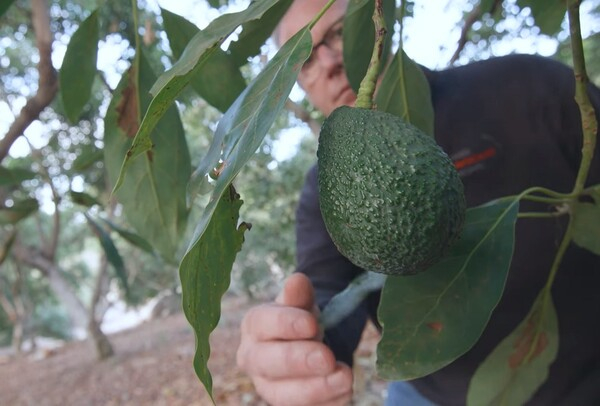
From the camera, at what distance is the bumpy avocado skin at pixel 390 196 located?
522mm

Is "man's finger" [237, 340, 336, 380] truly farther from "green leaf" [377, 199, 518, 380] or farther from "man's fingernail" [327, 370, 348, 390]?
"green leaf" [377, 199, 518, 380]

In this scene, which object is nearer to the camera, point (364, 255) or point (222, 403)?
point (364, 255)

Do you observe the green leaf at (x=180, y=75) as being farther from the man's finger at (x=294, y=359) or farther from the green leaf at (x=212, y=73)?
the man's finger at (x=294, y=359)

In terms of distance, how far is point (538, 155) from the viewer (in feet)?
4.27

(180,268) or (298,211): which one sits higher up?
(180,268)

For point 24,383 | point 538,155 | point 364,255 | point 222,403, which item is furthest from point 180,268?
point 24,383

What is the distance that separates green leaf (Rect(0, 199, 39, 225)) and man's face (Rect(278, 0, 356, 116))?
797 mm

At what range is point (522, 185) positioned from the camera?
4.30 feet

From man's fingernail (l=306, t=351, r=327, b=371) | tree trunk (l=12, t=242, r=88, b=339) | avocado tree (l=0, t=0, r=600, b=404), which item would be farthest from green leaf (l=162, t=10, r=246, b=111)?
tree trunk (l=12, t=242, r=88, b=339)

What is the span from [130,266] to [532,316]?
26.1 feet

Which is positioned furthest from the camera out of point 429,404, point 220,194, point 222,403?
point 222,403

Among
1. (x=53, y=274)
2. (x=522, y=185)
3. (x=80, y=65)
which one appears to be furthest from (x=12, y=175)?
(x=53, y=274)

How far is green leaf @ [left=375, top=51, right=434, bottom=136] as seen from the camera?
77 cm

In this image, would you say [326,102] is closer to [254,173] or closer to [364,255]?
[364,255]
